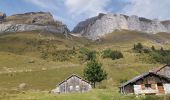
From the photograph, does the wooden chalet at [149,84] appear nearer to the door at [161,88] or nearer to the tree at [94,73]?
the door at [161,88]

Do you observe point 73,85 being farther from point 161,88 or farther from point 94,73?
point 161,88

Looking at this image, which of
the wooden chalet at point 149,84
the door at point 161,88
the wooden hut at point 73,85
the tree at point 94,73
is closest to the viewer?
the door at point 161,88

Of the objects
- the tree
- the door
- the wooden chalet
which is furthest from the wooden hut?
the door

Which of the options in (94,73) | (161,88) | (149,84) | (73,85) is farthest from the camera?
(94,73)

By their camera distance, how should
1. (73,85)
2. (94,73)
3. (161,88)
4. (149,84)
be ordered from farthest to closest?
(94,73), (73,85), (149,84), (161,88)

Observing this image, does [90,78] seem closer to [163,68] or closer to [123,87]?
[163,68]

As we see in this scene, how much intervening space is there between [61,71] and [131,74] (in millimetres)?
33486

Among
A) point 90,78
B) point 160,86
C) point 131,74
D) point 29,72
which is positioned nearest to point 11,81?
point 29,72

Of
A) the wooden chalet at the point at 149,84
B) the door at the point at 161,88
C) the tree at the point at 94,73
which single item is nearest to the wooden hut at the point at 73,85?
the tree at the point at 94,73

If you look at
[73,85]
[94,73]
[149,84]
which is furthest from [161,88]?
[94,73]

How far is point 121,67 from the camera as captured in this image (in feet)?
561

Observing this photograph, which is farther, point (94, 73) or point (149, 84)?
point (94, 73)

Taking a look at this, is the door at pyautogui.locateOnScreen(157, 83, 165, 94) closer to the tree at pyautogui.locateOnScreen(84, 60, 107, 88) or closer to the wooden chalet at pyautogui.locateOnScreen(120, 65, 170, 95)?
the wooden chalet at pyautogui.locateOnScreen(120, 65, 170, 95)

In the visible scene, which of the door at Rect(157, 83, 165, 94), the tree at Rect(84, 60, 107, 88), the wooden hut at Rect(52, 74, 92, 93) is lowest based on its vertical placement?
the door at Rect(157, 83, 165, 94)
